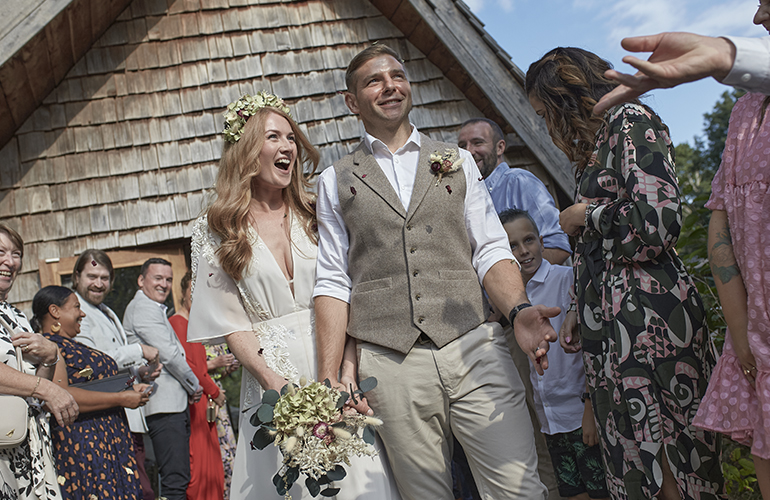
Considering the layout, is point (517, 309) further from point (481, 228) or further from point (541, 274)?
point (541, 274)

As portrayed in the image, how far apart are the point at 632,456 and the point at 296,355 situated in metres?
1.31

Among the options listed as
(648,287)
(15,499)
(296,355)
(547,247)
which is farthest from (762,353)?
(15,499)

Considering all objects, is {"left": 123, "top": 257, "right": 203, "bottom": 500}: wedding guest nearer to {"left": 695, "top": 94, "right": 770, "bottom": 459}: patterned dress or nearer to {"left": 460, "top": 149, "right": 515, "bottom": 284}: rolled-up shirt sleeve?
{"left": 460, "top": 149, "right": 515, "bottom": 284}: rolled-up shirt sleeve

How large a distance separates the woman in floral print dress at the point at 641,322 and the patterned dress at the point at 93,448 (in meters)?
2.75

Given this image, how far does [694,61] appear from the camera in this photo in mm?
1367

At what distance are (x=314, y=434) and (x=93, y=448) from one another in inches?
85.5

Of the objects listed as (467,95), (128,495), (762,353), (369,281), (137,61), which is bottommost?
(128,495)

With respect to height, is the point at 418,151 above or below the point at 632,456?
above

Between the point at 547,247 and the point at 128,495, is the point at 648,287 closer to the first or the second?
the point at 547,247

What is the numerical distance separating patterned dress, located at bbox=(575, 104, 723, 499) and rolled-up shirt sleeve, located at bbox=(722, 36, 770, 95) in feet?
2.21

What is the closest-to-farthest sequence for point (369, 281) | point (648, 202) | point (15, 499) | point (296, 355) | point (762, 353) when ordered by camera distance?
1. point (762, 353)
2. point (648, 202)
3. point (369, 281)
4. point (296, 355)
5. point (15, 499)

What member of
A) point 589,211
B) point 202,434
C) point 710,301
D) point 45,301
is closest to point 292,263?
point 589,211

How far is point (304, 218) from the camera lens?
2785mm

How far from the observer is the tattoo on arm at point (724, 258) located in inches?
71.6
